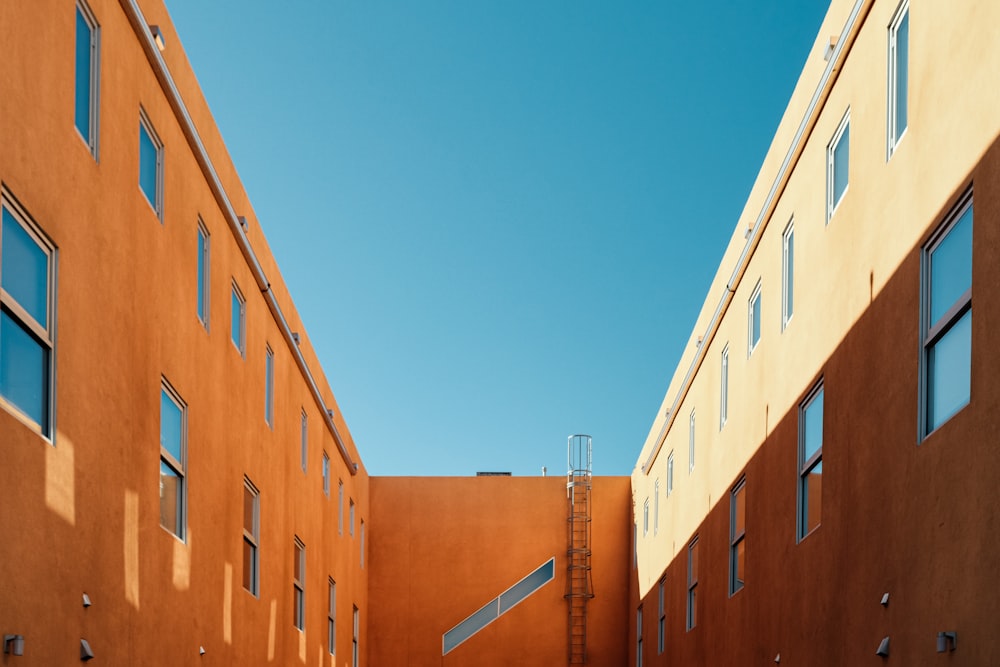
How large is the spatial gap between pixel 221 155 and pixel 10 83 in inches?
237

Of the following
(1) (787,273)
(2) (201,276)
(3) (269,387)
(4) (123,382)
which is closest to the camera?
(4) (123,382)

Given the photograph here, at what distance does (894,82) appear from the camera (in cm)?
926

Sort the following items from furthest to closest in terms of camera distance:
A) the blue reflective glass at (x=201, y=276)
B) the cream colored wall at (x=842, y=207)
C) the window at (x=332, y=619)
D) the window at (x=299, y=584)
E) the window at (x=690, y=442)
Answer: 1. the window at (x=332, y=619)
2. the window at (x=690, y=442)
3. the window at (x=299, y=584)
4. the blue reflective glass at (x=201, y=276)
5. the cream colored wall at (x=842, y=207)

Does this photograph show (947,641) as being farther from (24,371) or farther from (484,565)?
(484,565)

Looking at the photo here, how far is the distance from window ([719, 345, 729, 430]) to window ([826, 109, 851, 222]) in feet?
17.9

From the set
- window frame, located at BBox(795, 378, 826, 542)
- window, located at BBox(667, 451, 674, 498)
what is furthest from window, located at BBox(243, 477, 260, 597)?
window, located at BBox(667, 451, 674, 498)

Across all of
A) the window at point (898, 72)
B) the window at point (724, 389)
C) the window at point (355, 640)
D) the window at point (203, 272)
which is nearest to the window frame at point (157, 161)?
the window at point (203, 272)

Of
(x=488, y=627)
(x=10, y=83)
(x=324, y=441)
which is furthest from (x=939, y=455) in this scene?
(x=488, y=627)

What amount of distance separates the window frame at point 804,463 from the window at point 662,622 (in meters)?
10.1

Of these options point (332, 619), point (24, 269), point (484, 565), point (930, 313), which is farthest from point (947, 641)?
point (484, 565)

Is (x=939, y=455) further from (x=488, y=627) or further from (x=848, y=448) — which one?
(x=488, y=627)

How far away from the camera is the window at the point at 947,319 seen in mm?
7543

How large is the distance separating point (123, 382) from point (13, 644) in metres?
2.83

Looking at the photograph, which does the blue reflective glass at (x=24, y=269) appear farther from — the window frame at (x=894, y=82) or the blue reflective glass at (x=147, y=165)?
the window frame at (x=894, y=82)
